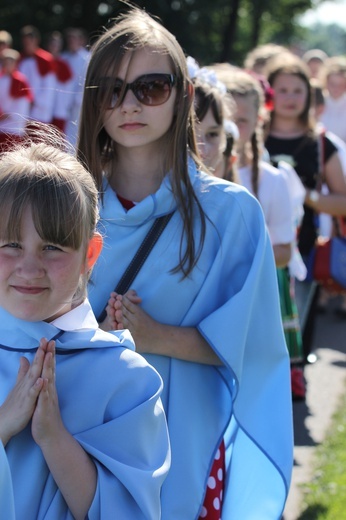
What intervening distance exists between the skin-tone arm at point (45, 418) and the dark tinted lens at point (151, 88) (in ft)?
3.77

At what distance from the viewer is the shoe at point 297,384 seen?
539 centimetres

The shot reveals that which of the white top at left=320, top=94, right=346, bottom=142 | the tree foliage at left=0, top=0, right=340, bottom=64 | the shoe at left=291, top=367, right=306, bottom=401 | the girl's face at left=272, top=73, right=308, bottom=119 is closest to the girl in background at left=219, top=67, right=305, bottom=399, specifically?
the shoe at left=291, top=367, right=306, bottom=401

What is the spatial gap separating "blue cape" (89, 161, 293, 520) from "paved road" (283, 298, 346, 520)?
4.68 feet

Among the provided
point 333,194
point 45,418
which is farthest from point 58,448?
point 333,194

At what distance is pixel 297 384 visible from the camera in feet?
17.9

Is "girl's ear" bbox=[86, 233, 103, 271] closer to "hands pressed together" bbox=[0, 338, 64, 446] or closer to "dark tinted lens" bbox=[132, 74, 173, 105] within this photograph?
"hands pressed together" bbox=[0, 338, 64, 446]

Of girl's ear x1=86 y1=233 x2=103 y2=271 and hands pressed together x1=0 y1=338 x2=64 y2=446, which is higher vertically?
girl's ear x1=86 y1=233 x2=103 y2=271

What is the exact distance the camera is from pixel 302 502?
179 inches

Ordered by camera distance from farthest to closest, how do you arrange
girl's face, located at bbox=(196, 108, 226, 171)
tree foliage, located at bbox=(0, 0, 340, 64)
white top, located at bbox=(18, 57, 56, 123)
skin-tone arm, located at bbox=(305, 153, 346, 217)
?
tree foliage, located at bbox=(0, 0, 340, 64) < white top, located at bbox=(18, 57, 56, 123) < skin-tone arm, located at bbox=(305, 153, 346, 217) < girl's face, located at bbox=(196, 108, 226, 171)

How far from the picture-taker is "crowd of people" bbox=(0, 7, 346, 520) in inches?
81.4

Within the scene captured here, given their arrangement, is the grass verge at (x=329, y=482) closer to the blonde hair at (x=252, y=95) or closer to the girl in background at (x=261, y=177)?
the girl in background at (x=261, y=177)

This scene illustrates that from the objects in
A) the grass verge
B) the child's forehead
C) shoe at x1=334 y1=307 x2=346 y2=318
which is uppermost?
the child's forehead

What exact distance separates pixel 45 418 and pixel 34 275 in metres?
0.30

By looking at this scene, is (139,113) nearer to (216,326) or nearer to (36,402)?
(216,326)
